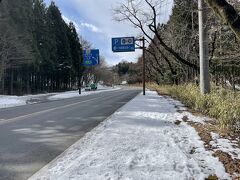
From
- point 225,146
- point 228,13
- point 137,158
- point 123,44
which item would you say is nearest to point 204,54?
point 225,146

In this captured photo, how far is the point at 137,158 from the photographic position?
6969 mm

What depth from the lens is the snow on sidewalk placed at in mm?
5902

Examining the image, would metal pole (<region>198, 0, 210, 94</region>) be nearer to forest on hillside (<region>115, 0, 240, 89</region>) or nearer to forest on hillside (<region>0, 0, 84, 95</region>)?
forest on hillside (<region>115, 0, 240, 89</region>)

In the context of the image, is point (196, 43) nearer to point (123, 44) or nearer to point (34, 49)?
point (123, 44)

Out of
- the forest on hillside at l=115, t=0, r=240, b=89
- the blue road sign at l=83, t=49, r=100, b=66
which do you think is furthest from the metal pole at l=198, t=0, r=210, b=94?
the blue road sign at l=83, t=49, r=100, b=66

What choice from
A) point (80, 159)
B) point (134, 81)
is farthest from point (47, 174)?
point (134, 81)

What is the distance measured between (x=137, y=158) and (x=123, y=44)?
3438 centimetres

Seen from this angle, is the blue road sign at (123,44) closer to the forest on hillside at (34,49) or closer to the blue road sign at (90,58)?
the forest on hillside at (34,49)

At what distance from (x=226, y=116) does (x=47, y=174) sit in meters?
5.71

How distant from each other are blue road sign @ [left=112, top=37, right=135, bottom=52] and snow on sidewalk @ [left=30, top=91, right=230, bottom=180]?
30070mm

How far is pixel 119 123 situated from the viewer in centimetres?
1226

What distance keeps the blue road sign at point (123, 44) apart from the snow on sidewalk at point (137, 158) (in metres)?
30.1

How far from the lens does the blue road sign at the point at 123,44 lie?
40.2 metres

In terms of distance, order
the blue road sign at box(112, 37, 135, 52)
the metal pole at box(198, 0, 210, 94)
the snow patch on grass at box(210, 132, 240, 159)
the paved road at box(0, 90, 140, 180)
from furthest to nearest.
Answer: the blue road sign at box(112, 37, 135, 52)
the metal pole at box(198, 0, 210, 94)
the snow patch on grass at box(210, 132, 240, 159)
the paved road at box(0, 90, 140, 180)
